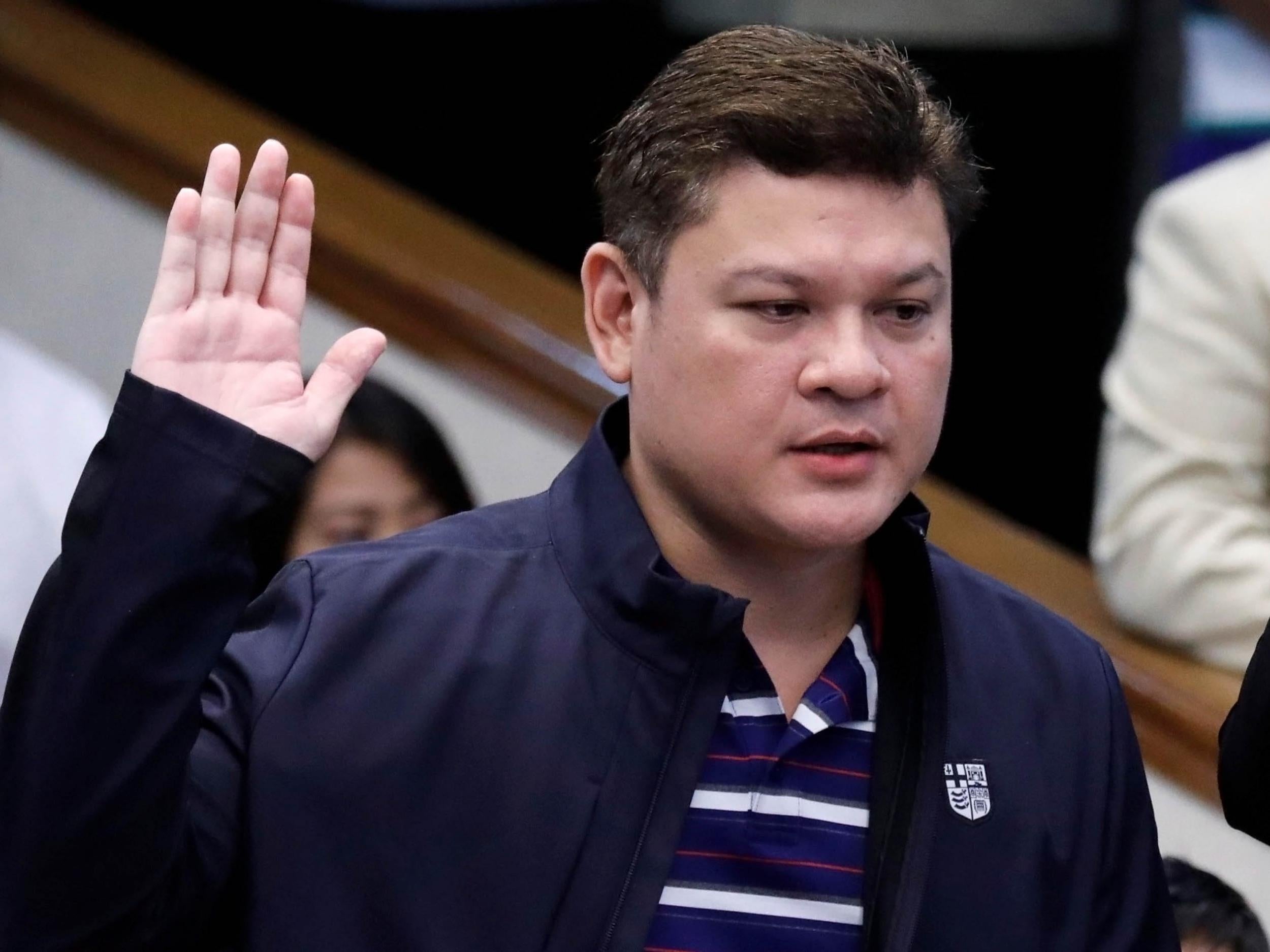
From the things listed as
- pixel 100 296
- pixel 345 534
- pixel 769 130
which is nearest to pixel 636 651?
pixel 769 130

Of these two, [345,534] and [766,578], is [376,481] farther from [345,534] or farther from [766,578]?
[766,578]

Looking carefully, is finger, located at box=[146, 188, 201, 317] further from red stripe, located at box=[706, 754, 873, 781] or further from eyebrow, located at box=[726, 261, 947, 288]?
red stripe, located at box=[706, 754, 873, 781]

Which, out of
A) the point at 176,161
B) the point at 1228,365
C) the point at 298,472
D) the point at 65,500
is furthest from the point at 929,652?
the point at 176,161

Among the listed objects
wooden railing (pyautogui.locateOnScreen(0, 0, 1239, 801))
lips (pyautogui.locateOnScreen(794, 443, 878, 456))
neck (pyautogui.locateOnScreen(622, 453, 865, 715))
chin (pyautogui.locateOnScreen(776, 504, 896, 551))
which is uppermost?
lips (pyautogui.locateOnScreen(794, 443, 878, 456))

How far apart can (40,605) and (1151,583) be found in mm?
1628

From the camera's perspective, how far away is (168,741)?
4.53 ft

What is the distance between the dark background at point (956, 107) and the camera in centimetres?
351

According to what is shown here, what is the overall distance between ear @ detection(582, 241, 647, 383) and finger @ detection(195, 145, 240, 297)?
1.03ft

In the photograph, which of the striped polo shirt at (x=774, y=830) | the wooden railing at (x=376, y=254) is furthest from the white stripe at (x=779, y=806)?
the wooden railing at (x=376, y=254)

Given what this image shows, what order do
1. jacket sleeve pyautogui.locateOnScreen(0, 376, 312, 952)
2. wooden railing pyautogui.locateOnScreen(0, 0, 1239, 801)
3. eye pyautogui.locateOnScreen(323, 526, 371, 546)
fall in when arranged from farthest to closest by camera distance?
1. wooden railing pyautogui.locateOnScreen(0, 0, 1239, 801)
2. eye pyautogui.locateOnScreen(323, 526, 371, 546)
3. jacket sleeve pyautogui.locateOnScreen(0, 376, 312, 952)

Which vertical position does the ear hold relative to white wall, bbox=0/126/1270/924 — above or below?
above

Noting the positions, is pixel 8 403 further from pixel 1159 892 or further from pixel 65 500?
pixel 1159 892

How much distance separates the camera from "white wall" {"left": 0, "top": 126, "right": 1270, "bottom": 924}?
315 cm

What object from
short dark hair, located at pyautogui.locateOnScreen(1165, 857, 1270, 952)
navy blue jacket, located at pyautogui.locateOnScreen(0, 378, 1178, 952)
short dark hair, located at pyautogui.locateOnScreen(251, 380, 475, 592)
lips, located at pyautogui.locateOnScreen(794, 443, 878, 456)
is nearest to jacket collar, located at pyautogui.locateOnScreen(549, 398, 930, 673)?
navy blue jacket, located at pyautogui.locateOnScreen(0, 378, 1178, 952)
